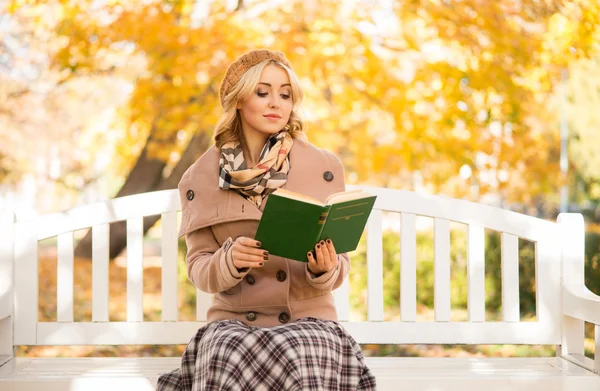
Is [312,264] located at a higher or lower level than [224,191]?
lower

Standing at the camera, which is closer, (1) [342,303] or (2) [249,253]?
(2) [249,253]

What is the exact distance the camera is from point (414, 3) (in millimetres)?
5867

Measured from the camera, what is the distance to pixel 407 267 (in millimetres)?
3068

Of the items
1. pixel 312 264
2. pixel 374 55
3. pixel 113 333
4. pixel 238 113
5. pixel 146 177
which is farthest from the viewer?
pixel 146 177

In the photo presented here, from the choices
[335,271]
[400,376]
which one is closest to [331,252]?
[335,271]

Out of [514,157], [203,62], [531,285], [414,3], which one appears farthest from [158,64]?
[531,285]

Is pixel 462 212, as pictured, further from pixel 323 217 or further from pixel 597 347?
pixel 323 217

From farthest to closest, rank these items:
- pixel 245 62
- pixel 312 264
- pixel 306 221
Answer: pixel 245 62 < pixel 312 264 < pixel 306 221

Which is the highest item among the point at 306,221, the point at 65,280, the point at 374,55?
the point at 374,55

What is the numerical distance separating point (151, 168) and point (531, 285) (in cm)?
357

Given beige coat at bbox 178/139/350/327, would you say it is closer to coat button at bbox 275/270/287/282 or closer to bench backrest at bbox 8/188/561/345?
coat button at bbox 275/270/287/282

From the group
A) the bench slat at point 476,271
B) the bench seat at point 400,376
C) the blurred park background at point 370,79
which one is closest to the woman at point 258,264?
the bench seat at point 400,376

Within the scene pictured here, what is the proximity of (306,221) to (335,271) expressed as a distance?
337 mm

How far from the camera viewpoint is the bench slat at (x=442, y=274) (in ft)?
10.0
